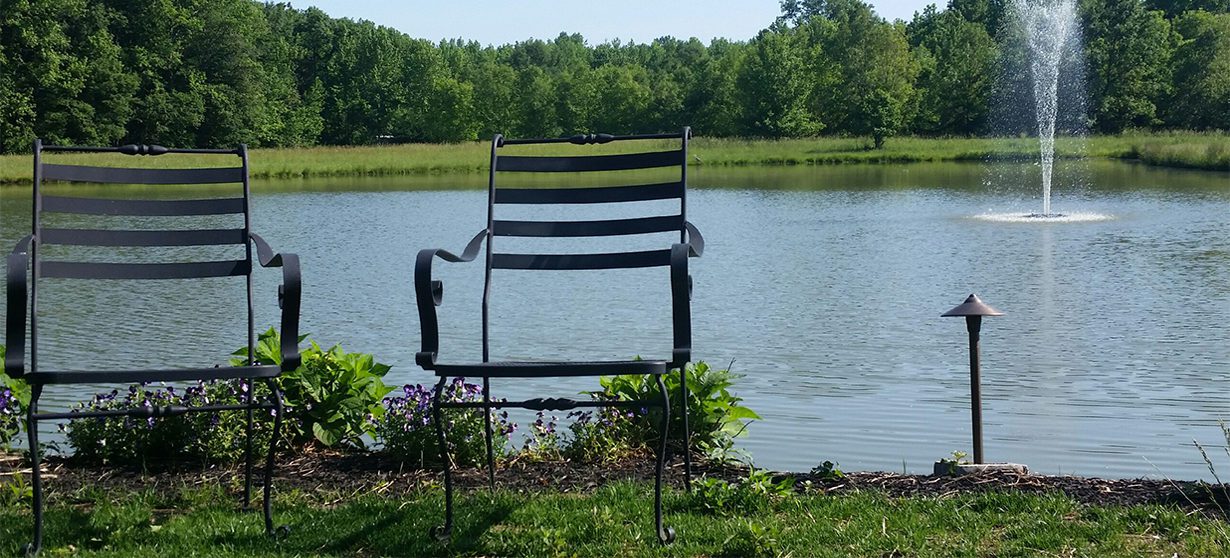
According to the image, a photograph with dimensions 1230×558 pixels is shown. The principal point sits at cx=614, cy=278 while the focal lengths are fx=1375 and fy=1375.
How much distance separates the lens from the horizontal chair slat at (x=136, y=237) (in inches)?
159

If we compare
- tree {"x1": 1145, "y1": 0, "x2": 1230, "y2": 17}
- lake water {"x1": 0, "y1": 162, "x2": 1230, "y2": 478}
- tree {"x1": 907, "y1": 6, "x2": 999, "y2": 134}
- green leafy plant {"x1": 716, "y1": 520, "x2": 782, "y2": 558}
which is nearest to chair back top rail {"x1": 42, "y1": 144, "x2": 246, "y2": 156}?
green leafy plant {"x1": 716, "y1": 520, "x2": 782, "y2": 558}

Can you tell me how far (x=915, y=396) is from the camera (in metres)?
7.54

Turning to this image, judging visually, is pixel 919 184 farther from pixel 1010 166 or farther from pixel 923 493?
pixel 923 493

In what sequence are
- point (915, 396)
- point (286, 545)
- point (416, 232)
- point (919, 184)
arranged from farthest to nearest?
point (919, 184) → point (416, 232) → point (915, 396) → point (286, 545)

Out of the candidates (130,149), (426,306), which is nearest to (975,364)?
(426,306)

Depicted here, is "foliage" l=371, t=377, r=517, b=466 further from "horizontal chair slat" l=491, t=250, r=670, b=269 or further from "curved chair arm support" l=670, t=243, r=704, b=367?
"curved chair arm support" l=670, t=243, r=704, b=367

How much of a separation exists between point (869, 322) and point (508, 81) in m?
62.6

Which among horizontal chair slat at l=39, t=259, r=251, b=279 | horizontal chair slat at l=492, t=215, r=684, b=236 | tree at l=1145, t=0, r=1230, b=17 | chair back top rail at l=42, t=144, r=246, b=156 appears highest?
tree at l=1145, t=0, r=1230, b=17

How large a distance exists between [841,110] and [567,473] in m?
61.9

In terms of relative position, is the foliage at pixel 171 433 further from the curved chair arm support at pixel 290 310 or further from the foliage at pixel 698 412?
the foliage at pixel 698 412

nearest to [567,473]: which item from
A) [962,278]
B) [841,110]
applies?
[962,278]

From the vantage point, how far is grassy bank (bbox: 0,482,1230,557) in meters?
3.43

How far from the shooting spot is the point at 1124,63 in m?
58.8

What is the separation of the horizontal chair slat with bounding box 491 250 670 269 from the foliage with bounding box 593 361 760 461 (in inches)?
19.1
